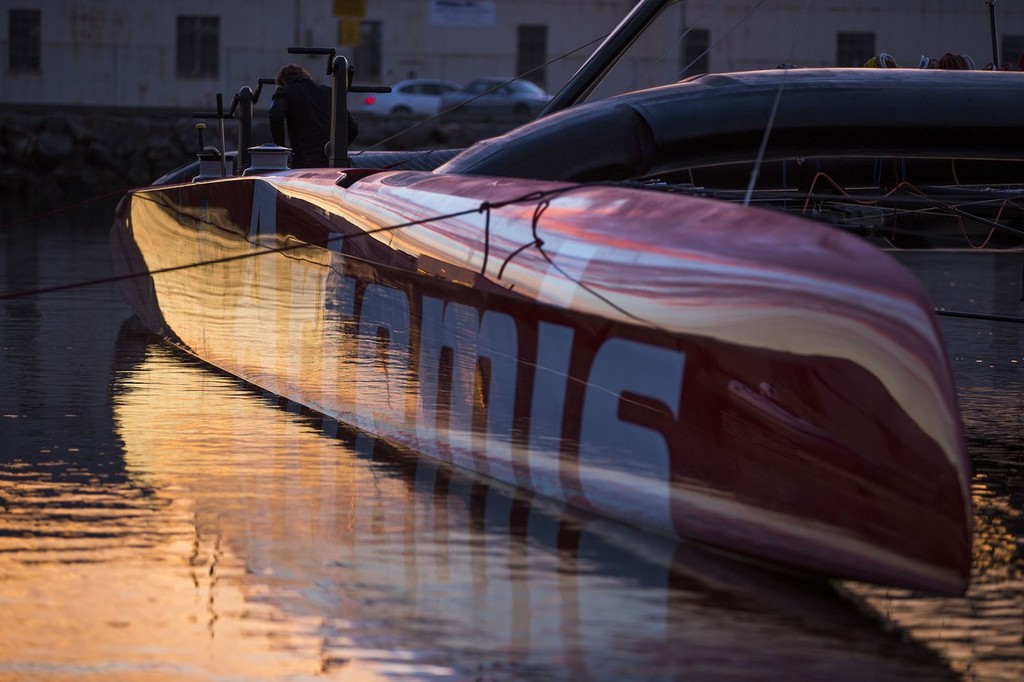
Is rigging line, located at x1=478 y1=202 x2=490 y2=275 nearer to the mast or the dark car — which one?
the mast

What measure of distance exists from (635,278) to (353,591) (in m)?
1.13

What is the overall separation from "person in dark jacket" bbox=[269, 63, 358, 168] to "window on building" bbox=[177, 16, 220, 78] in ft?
103

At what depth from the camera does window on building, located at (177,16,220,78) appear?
4116 cm

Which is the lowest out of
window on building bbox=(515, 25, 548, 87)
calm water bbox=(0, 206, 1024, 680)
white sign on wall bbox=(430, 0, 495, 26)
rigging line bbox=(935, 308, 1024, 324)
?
calm water bbox=(0, 206, 1024, 680)

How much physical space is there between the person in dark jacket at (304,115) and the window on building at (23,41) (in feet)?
104

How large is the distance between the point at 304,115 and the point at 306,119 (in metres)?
0.03

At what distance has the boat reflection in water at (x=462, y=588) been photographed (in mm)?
3561

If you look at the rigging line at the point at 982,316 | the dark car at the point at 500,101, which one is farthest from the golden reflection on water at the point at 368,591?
the dark car at the point at 500,101

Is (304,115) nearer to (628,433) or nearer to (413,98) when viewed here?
(628,433)

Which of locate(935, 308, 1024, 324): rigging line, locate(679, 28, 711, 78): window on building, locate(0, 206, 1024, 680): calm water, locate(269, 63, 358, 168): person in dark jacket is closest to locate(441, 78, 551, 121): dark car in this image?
locate(679, 28, 711, 78): window on building

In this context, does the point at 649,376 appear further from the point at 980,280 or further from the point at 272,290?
the point at 980,280

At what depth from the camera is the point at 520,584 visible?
414cm

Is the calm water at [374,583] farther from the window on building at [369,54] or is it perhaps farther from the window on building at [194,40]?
the window on building at [369,54]

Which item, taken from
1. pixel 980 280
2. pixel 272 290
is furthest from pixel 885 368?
pixel 980 280
